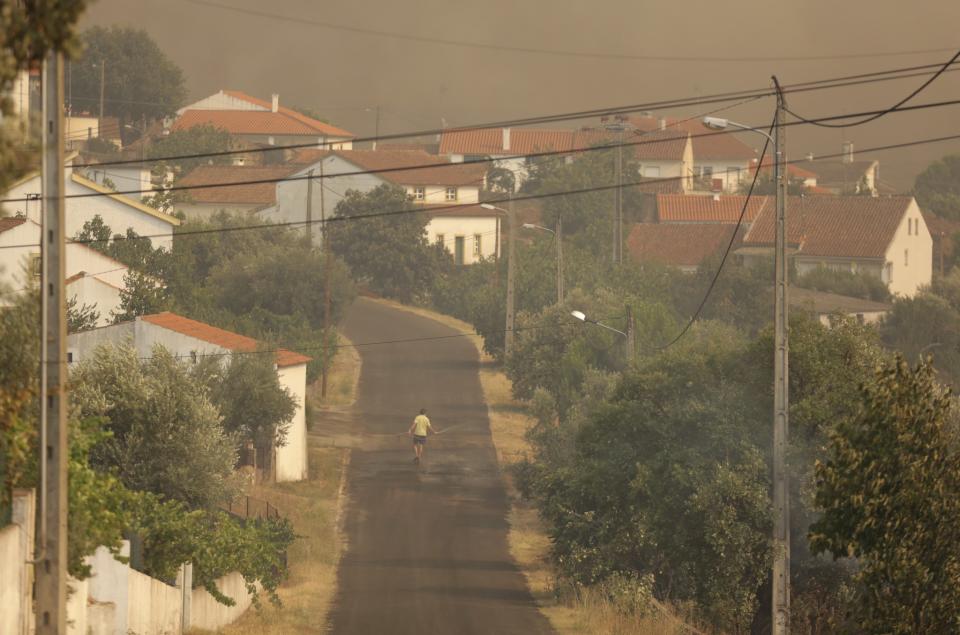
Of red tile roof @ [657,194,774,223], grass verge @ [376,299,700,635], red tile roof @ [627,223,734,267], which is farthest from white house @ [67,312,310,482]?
red tile roof @ [657,194,774,223]

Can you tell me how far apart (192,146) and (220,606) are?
287 ft

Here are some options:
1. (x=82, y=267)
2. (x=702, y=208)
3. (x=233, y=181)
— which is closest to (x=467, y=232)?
(x=233, y=181)

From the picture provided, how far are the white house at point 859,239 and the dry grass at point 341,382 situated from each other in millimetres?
30939

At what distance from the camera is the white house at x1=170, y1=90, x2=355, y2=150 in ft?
402

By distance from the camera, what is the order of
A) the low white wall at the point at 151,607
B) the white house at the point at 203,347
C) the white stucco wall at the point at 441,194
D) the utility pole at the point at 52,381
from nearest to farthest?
the utility pole at the point at 52,381
the low white wall at the point at 151,607
the white house at the point at 203,347
the white stucco wall at the point at 441,194

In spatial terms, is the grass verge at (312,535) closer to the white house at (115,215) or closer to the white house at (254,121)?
the white house at (115,215)

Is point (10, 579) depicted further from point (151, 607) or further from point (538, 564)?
point (538, 564)

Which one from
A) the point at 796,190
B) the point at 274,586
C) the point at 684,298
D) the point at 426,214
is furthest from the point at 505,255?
the point at 274,586

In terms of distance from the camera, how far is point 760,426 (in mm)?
24281

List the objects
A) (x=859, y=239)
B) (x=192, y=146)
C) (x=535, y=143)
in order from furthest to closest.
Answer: (x=535, y=143) → (x=192, y=146) → (x=859, y=239)

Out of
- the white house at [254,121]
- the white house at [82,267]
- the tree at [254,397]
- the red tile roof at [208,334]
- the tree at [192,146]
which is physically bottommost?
the tree at [254,397]

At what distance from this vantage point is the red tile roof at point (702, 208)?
342ft

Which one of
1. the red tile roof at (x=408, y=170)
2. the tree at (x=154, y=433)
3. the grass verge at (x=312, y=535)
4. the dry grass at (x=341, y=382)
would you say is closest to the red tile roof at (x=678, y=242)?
the red tile roof at (x=408, y=170)

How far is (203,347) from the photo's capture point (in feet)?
132
